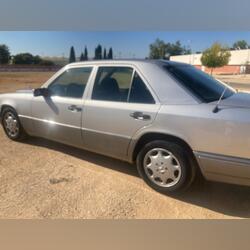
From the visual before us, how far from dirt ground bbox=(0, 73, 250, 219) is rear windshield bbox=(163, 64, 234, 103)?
1.08 metres

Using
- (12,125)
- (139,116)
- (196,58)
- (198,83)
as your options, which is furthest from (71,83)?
(196,58)

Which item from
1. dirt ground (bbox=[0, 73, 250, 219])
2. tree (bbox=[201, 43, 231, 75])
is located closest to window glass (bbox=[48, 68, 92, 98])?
dirt ground (bbox=[0, 73, 250, 219])

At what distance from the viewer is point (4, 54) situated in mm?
5750

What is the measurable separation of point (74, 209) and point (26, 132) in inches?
89.8

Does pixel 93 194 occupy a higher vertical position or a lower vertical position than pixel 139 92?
lower

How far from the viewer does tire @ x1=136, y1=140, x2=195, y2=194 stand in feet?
10.7

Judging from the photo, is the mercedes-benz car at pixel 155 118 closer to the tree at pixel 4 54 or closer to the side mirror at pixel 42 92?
the side mirror at pixel 42 92

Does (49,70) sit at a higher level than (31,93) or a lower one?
higher

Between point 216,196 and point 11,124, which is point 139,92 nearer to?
point 216,196

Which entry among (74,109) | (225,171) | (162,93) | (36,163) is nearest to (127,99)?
(162,93)

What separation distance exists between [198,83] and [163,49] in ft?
4.65

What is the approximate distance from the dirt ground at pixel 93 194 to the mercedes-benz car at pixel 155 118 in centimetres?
26

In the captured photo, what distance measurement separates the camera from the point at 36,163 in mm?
4336

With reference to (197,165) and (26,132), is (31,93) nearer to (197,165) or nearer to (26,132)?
(26,132)
